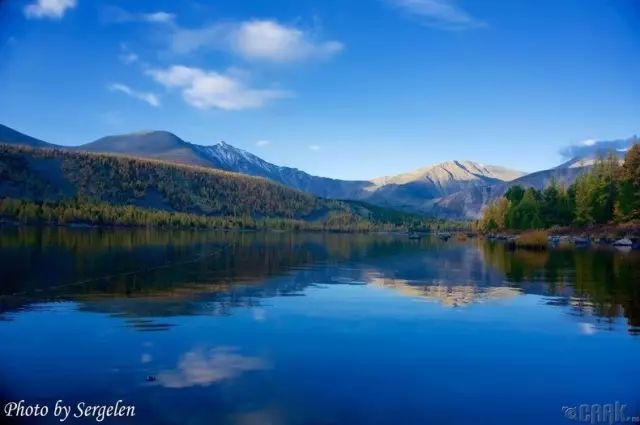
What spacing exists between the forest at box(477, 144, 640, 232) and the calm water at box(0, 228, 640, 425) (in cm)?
7698

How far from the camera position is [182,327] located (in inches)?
730

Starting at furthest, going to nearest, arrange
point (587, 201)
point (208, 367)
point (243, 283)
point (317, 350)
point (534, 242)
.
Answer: point (587, 201), point (534, 242), point (243, 283), point (317, 350), point (208, 367)

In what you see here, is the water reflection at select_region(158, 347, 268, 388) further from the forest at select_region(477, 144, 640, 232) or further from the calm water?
the forest at select_region(477, 144, 640, 232)

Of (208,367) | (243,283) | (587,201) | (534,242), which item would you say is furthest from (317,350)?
(587,201)

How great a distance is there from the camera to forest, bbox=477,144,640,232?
98.2m

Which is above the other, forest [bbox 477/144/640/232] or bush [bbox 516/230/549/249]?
forest [bbox 477/144/640/232]

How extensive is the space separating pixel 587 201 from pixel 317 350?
356 feet

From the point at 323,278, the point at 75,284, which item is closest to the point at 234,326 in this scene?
the point at 75,284

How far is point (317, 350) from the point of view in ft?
52.7

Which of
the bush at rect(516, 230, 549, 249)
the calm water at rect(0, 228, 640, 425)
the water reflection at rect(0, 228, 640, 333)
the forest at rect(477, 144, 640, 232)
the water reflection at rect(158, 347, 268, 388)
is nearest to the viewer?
the calm water at rect(0, 228, 640, 425)

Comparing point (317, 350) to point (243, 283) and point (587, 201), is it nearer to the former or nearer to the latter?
point (243, 283)

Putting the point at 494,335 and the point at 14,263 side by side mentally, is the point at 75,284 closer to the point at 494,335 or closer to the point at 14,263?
the point at 14,263

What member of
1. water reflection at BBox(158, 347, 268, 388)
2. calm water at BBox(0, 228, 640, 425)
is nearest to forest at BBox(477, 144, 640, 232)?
calm water at BBox(0, 228, 640, 425)

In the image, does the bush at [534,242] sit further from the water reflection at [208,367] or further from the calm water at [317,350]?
the water reflection at [208,367]
